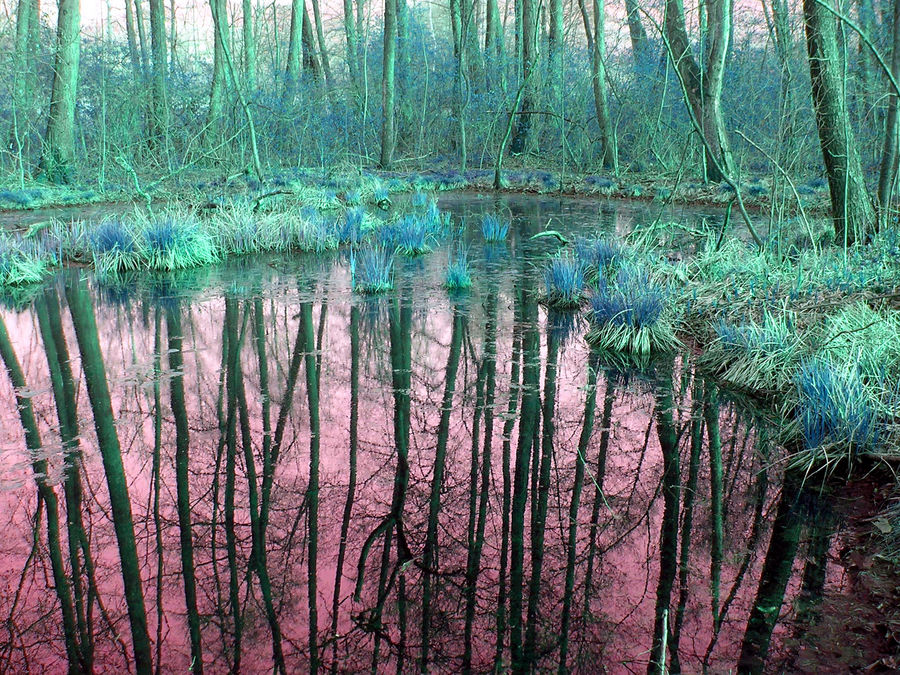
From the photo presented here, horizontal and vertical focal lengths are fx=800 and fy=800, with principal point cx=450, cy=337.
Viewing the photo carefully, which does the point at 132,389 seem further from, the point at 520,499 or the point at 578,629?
the point at 578,629

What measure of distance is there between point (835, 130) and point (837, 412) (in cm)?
454

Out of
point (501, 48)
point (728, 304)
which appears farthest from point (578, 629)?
point (501, 48)

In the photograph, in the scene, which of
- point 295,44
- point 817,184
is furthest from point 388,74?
point 817,184

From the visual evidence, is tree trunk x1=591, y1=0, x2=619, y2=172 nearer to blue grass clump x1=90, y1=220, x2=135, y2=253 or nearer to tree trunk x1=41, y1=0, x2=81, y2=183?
tree trunk x1=41, y1=0, x2=81, y2=183

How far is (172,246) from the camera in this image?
9039mm

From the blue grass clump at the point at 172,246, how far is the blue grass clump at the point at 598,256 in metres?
4.36

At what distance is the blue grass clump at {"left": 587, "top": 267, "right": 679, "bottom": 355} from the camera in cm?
573

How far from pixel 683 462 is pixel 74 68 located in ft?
54.0

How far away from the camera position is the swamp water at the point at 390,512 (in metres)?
2.49

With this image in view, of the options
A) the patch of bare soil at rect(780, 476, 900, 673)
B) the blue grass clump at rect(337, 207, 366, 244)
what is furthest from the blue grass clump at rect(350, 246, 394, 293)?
the patch of bare soil at rect(780, 476, 900, 673)

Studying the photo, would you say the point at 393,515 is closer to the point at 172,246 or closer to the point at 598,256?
the point at 598,256

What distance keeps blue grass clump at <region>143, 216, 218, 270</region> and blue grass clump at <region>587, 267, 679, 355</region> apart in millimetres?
5164

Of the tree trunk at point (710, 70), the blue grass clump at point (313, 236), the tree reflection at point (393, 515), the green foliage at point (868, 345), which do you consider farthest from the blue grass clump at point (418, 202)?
the green foliage at point (868, 345)

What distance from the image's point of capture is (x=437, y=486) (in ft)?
11.7
